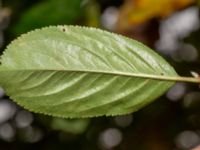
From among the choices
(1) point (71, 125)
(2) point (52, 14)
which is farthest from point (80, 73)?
(1) point (71, 125)

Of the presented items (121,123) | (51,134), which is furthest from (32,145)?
(121,123)

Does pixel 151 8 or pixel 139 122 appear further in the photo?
pixel 139 122

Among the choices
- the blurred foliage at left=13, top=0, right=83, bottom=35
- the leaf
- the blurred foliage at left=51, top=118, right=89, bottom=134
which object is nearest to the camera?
the leaf

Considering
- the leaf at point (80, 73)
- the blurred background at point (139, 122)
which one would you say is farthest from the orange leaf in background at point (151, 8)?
the leaf at point (80, 73)

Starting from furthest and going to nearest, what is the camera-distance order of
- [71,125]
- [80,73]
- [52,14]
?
[71,125], [52,14], [80,73]

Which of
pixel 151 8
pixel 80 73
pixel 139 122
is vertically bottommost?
pixel 139 122

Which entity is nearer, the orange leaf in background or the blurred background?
the orange leaf in background

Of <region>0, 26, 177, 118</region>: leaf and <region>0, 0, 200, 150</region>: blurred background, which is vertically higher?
<region>0, 26, 177, 118</region>: leaf

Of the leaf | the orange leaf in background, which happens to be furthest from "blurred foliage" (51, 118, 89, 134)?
the leaf

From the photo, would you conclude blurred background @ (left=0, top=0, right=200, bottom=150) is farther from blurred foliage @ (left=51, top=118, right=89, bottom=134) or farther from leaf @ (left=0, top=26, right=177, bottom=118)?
leaf @ (left=0, top=26, right=177, bottom=118)

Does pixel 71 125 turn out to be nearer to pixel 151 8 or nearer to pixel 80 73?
pixel 151 8
